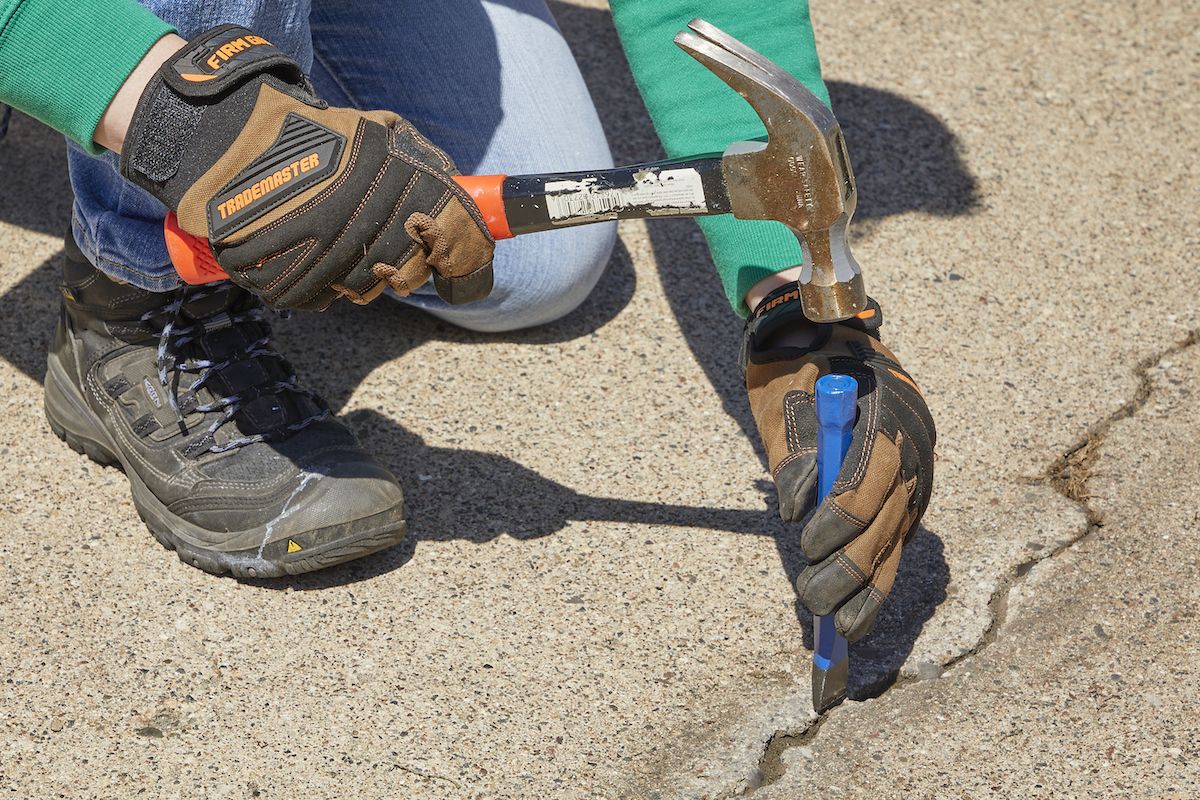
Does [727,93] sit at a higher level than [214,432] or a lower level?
higher

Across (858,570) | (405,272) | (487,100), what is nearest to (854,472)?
(858,570)

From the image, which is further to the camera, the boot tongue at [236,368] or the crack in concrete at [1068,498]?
the boot tongue at [236,368]

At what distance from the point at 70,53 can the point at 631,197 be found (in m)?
0.78

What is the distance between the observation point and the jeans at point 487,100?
232 cm

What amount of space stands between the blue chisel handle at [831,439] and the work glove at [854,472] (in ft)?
0.05

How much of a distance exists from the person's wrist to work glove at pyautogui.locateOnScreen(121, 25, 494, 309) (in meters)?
0.04

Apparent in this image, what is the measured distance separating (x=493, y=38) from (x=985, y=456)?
4.68 ft

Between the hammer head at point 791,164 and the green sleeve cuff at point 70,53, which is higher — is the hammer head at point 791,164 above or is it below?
below

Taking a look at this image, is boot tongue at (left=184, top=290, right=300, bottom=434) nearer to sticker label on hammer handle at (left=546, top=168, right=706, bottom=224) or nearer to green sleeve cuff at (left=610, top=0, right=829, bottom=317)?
sticker label on hammer handle at (left=546, top=168, right=706, bottom=224)

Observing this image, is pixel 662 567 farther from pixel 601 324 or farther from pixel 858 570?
pixel 601 324

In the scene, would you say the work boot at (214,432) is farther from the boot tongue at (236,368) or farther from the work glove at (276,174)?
the work glove at (276,174)

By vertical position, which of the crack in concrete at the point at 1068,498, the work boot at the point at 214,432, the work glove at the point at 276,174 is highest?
the work glove at the point at 276,174

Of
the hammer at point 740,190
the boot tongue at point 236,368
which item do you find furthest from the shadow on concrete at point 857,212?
the boot tongue at point 236,368

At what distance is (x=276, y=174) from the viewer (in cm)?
144
